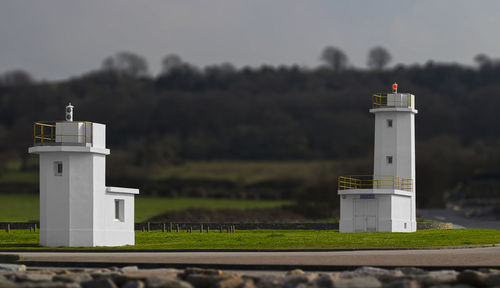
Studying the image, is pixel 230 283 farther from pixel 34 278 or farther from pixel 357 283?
pixel 34 278

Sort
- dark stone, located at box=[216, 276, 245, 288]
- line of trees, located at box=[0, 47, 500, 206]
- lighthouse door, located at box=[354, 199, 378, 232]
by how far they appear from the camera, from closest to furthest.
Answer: dark stone, located at box=[216, 276, 245, 288], lighthouse door, located at box=[354, 199, 378, 232], line of trees, located at box=[0, 47, 500, 206]

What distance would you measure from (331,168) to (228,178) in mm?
13013

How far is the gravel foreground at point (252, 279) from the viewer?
2169cm

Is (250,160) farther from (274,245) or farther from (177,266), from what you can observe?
(177,266)

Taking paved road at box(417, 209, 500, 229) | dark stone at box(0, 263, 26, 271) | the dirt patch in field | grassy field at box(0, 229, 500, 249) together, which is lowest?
the dirt patch in field

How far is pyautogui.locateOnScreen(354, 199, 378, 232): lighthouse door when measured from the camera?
1973 inches

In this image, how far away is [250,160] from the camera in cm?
13300

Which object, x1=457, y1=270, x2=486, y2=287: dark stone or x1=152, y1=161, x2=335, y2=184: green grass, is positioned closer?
x1=457, y1=270, x2=486, y2=287: dark stone

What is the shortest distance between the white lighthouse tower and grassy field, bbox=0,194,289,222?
39.8 m

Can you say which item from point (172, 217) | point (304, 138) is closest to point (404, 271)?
point (172, 217)

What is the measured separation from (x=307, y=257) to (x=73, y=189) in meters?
12.3

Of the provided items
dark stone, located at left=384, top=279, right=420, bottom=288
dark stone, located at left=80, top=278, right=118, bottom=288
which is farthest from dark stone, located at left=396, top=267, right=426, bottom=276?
dark stone, located at left=80, top=278, right=118, bottom=288

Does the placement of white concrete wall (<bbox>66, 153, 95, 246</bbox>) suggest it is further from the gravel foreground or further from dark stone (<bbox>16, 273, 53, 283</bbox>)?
dark stone (<bbox>16, 273, 53, 283</bbox>)

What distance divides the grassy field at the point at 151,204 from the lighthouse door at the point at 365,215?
1231 inches
